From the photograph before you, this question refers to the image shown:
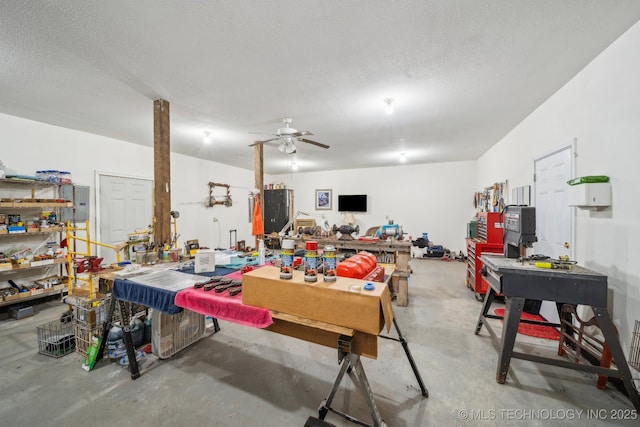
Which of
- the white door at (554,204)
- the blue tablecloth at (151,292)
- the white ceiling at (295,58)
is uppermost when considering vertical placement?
the white ceiling at (295,58)

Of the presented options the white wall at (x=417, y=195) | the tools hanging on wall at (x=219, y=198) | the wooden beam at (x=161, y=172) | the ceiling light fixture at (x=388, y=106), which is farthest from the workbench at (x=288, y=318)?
the white wall at (x=417, y=195)

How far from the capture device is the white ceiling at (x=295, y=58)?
1.59 m

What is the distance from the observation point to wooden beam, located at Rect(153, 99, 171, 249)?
2.90 metres

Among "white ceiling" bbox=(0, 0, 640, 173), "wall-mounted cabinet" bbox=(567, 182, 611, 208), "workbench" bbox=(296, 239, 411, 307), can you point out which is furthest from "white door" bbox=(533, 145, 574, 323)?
"workbench" bbox=(296, 239, 411, 307)

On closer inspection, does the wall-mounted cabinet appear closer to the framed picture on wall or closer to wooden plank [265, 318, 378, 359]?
wooden plank [265, 318, 378, 359]

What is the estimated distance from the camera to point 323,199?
26.3 feet

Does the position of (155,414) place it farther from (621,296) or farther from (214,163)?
(214,163)

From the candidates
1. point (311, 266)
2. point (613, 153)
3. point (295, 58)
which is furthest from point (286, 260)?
point (613, 153)

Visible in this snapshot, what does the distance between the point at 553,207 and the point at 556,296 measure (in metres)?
1.48

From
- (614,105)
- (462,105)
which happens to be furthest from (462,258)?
(614,105)

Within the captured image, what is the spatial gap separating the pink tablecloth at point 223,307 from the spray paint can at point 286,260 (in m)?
0.24

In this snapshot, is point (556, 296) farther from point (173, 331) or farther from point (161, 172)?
point (161, 172)

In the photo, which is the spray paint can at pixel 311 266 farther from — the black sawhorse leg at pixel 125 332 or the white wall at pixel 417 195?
the white wall at pixel 417 195

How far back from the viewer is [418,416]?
5.24ft
